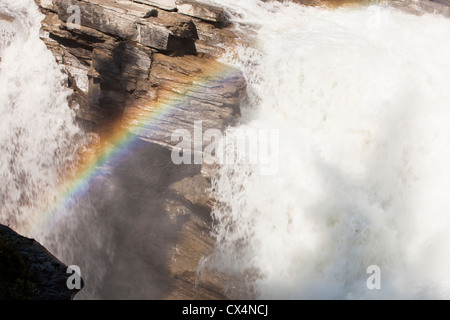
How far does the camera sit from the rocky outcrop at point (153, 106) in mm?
7625

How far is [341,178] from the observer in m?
7.25

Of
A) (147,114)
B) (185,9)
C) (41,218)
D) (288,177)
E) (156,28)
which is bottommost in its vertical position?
(41,218)

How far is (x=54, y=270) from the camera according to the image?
459 centimetres

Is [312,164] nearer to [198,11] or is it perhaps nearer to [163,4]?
[198,11]

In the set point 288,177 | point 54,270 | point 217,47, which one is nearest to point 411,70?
point 288,177

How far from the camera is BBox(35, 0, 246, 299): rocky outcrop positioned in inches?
300

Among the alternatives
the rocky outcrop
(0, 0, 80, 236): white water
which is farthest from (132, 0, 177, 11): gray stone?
(0, 0, 80, 236): white water

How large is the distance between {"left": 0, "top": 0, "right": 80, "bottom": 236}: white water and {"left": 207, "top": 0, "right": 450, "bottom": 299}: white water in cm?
385

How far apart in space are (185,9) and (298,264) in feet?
18.5

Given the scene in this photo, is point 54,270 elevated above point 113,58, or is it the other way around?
point 113,58

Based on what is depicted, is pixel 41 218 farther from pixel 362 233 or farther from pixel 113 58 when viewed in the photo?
pixel 362 233

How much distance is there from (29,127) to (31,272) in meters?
5.03

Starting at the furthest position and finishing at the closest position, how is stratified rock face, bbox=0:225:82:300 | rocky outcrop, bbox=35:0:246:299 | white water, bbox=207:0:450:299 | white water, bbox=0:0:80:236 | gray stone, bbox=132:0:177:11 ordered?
1. white water, bbox=0:0:80:236
2. gray stone, bbox=132:0:177:11
3. rocky outcrop, bbox=35:0:246:299
4. white water, bbox=207:0:450:299
5. stratified rock face, bbox=0:225:82:300

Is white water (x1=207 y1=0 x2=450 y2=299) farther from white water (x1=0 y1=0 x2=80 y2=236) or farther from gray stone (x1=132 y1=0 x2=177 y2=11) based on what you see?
white water (x1=0 y1=0 x2=80 y2=236)
